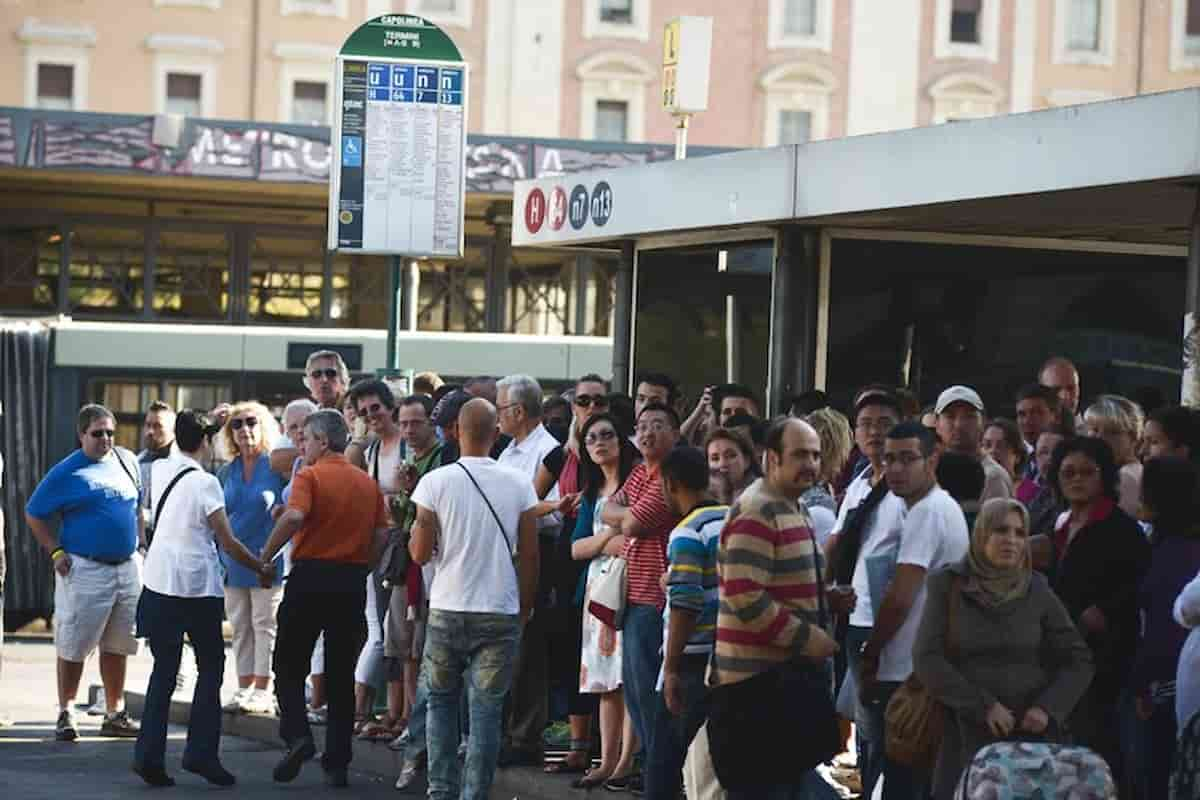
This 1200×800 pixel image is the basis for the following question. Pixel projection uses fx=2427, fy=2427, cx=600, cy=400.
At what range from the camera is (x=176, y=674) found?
12.1m

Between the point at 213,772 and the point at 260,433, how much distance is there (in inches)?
111

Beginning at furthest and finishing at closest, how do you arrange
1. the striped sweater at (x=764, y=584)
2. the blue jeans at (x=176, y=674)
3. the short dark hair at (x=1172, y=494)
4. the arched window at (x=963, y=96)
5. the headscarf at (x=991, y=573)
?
the arched window at (x=963, y=96), the blue jeans at (x=176, y=674), the short dark hair at (x=1172, y=494), the headscarf at (x=991, y=573), the striped sweater at (x=764, y=584)

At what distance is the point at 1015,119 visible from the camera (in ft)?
37.7

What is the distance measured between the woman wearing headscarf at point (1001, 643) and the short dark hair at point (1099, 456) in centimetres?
65

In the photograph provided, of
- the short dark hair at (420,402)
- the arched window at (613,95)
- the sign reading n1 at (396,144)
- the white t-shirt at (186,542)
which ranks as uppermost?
the arched window at (613,95)

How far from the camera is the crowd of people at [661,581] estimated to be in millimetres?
8219

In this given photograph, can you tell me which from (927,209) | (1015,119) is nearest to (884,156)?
(927,209)

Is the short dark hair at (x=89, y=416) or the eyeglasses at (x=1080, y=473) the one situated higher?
the eyeglasses at (x=1080, y=473)

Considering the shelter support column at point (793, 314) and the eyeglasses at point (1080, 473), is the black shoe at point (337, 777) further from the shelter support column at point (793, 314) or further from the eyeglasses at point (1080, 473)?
the eyeglasses at point (1080, 473)

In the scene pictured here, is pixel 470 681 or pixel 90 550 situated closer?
pixel 470 681

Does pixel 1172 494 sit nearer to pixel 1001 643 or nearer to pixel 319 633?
pixel 1001 643

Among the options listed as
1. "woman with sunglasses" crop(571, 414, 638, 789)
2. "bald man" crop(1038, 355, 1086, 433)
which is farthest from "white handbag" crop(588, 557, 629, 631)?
"bald man" crop(1038, 355, 1086, 433)

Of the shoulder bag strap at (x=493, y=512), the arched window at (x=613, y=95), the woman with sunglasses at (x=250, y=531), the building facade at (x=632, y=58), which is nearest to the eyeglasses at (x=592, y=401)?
the shoulder bag strap at (x=493, y=512)

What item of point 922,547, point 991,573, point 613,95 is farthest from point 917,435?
point 613,95
